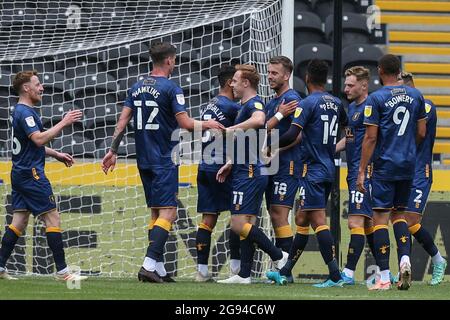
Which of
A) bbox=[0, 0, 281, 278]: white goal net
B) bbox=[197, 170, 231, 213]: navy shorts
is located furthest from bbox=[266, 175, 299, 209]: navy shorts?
bbox=[0, 0, 281, 278]: white goal net

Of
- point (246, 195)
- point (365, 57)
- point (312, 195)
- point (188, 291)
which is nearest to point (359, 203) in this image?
point (312, 195)

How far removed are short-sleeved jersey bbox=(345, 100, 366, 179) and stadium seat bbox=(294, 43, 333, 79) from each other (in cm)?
405

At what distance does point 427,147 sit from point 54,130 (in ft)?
12.3

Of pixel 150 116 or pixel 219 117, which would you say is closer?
pixel 150 116

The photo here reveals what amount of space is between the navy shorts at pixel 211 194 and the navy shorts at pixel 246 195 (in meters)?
0.66

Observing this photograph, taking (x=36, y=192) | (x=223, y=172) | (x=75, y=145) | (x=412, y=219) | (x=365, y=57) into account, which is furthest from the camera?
(x=365, y=57)

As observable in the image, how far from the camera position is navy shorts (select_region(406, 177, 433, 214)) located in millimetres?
10984

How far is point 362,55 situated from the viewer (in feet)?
49.7

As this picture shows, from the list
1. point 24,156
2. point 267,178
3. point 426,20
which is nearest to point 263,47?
point 267,178

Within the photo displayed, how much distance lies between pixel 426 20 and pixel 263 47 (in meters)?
4.58

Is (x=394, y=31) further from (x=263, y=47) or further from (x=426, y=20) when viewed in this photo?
(x=263, y=47)

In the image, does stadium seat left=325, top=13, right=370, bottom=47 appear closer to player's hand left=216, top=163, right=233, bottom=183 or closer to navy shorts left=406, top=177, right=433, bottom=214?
navy shorts left=406, top=177, right=433, bottom=214

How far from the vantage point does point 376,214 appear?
9.45 meters

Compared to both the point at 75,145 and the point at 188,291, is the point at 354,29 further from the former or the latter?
the point at 188,291
